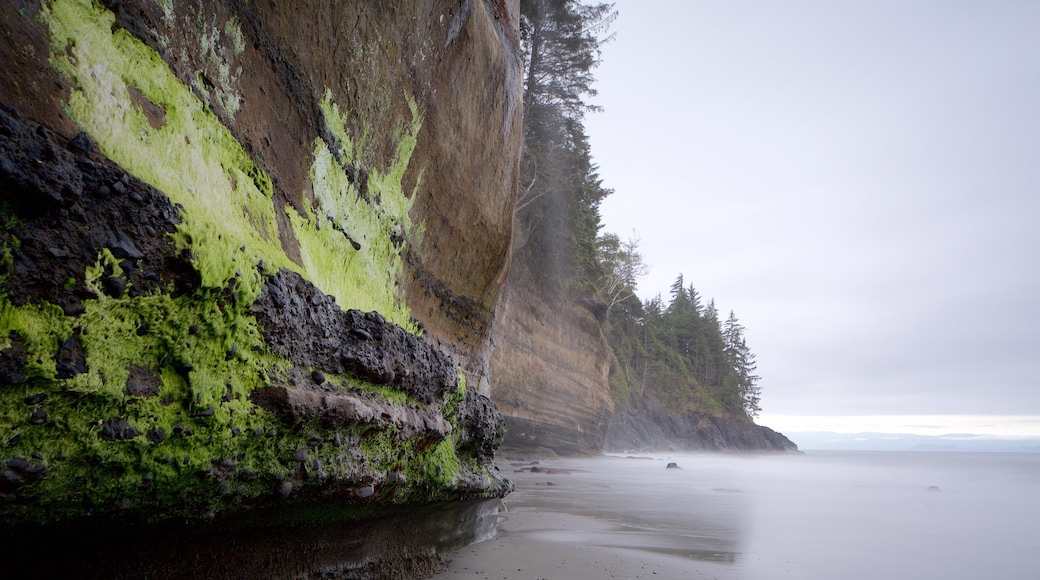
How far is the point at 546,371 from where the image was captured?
19562 mm

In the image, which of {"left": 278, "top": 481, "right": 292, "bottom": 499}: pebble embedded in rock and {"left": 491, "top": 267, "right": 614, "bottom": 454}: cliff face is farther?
{"left": 491, "top": 267, "right": 614, "bottom": 454}: cliff face

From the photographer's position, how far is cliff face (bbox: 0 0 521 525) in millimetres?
1502

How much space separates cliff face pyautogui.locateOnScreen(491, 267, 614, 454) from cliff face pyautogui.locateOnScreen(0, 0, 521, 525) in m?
11.8

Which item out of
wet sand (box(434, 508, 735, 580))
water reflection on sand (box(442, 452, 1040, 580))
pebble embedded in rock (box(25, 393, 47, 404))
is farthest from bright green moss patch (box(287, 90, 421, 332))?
water reflection on sand (box(442, 452, 1040, 580))

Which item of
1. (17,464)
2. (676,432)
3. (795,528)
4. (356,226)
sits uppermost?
(356,226)

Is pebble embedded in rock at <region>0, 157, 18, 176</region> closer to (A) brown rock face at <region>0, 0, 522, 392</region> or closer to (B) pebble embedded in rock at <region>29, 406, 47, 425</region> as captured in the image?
(A) brown rock face at <region>0, 0, 522, 392</region>

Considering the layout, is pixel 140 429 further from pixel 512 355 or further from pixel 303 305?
pixel 512 355

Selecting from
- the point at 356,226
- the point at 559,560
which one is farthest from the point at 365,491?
the point at 559,560

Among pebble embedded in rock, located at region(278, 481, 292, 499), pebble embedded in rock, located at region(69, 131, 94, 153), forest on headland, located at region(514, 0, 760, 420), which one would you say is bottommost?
pebble embedded in rock, located at region(278, 481, 292, 499)

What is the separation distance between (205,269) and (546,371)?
18003mm

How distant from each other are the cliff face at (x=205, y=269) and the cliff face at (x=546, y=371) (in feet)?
38.7

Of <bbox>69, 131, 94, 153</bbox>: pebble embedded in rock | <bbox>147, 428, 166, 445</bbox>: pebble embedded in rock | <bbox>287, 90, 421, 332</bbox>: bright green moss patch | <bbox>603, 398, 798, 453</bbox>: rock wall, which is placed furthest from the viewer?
<bbox>603, 398, 798, 453</bbox>: rock wall

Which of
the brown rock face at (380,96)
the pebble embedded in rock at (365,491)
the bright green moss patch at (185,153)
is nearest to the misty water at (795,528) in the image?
the brown rock face at (380,96)

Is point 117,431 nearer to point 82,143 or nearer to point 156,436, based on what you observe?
point 156,436
